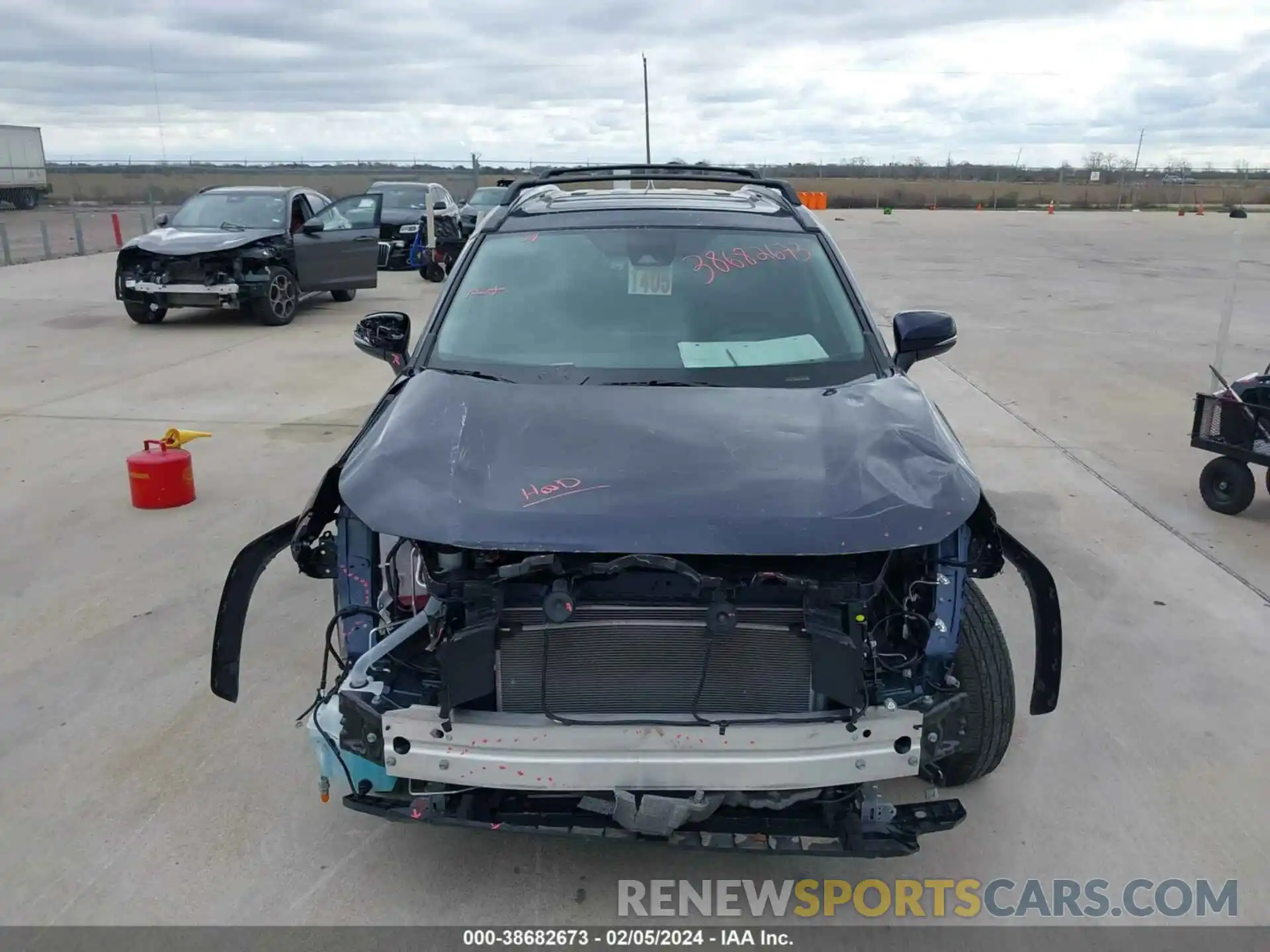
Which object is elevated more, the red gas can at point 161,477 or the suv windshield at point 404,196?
the suv windshield at point 404,196

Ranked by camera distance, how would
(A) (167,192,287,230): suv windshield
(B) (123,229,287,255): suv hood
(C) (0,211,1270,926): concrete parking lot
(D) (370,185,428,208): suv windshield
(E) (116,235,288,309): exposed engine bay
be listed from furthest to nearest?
(D) (370,185,428,208): suv windshield
(A) (167,192,287,230): suv windshield
(E) (116,235,288,309): exposed engine bay
(B) (123,229,287,255): suv hood
(C) (0,211,1270,926): concrete parking lot

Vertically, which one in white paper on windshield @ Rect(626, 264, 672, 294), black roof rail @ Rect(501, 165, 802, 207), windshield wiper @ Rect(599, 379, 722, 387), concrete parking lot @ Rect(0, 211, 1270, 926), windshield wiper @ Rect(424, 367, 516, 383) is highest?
black roof rail @ Rect(501, 165, 802, 207)

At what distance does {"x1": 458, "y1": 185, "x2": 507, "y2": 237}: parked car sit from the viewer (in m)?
19.7

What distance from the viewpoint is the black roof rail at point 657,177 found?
15.5 ft

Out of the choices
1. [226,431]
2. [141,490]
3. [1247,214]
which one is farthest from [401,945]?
[1247,214]

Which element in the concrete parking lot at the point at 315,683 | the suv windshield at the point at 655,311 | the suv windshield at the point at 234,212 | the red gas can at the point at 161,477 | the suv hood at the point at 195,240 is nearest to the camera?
the concrete parking lot at the point at 315,683

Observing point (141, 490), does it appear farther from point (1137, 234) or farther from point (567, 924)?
point (1137, 234)

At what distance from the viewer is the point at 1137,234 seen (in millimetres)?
28609

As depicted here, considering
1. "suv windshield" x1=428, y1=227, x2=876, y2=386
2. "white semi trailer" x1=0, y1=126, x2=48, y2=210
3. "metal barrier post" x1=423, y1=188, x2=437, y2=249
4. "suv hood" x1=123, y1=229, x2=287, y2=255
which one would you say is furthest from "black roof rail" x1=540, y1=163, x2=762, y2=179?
"white semi trailer" x1=0, y1=126, x2=48, y2=210

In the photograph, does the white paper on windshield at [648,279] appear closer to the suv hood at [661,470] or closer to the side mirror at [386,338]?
the suv hood at [661,470]

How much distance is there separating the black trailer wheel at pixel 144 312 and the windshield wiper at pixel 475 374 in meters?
9.67

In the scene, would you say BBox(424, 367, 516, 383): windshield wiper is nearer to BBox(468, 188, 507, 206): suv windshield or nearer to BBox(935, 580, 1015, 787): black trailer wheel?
BBox(935, 580, 1015, 787): black trailer wheel

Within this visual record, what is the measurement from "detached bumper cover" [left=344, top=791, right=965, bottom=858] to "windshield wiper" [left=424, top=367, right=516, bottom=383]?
1389 millimetres

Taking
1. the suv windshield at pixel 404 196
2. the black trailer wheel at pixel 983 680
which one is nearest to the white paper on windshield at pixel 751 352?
the black trailer wheel at pixel 983 680
